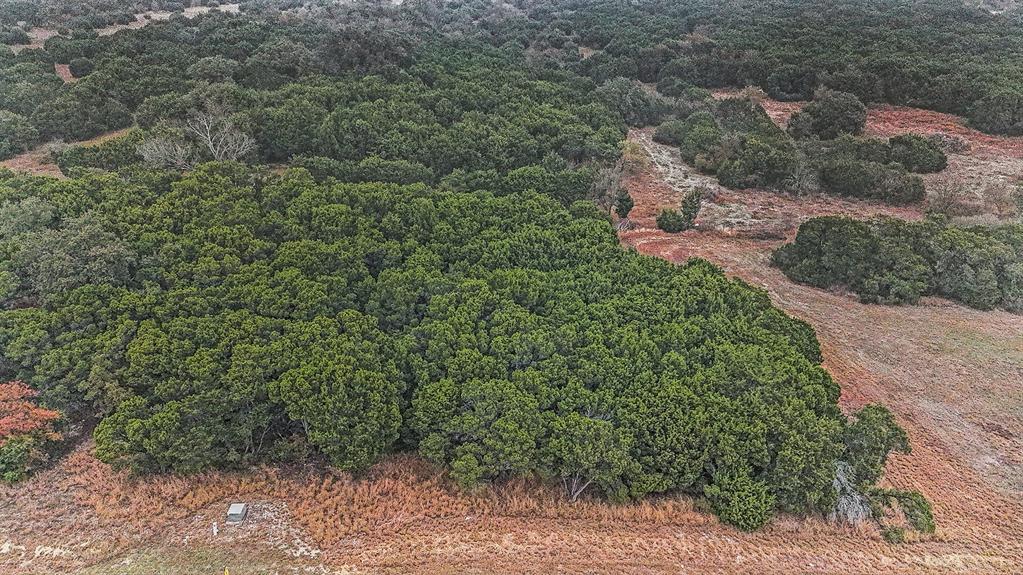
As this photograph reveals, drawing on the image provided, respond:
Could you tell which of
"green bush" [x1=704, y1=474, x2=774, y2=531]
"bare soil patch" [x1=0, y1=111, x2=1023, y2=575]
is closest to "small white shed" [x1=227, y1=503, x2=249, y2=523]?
"bare soil patch" [x1=0, y1=111, x2=1023, y2=575]

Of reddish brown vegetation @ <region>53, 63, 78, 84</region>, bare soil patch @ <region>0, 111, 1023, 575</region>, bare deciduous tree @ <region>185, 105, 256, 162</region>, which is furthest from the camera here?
reddish brown vegetation @ <region>53, 63, 78, 84</region>

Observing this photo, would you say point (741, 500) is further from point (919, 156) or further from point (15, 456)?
point (919, 156)

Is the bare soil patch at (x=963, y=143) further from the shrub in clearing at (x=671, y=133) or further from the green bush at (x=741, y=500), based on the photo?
the green bush at (x=741, y=500)

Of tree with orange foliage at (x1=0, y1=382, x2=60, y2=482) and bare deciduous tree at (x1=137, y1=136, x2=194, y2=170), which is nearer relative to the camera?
tree with orange foliage at (x1=0, y1=382, x2=60, y2=482)

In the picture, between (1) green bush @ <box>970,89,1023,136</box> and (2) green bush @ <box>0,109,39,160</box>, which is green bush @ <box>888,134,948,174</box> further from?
(2) green bush @ <box>0,109,39,160</box>

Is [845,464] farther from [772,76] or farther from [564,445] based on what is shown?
[772,76]

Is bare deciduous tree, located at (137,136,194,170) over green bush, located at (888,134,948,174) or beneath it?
over

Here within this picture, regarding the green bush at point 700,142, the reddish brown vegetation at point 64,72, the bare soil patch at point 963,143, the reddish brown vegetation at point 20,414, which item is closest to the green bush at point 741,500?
the reddish brown vegetation at point 20,414
